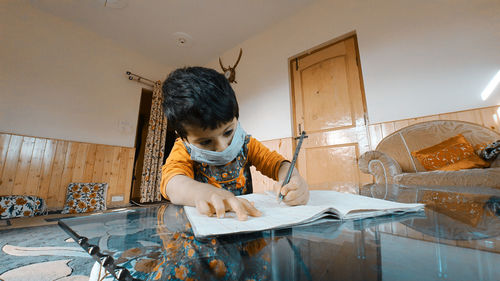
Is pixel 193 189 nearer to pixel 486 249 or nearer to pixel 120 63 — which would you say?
pixel 486 249

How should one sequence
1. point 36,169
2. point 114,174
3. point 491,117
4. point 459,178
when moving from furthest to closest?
point 114,174 → point 36,169 → point 491,117 → point 459,178

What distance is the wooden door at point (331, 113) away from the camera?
2.07 metres

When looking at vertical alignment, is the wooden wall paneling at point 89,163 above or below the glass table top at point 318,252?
above

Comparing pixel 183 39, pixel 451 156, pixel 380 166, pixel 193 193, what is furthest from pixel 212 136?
pixel 183 39

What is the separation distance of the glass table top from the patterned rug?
39 cm

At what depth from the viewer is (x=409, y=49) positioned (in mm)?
1877

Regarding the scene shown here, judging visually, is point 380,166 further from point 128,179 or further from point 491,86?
point 128,179

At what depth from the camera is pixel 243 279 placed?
0.12 metres

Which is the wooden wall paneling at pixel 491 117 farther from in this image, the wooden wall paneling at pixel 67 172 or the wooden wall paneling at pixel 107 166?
the wooden wall paneling at pixel 67 172

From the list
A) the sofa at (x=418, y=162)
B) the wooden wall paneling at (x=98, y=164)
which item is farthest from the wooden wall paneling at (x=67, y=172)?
the sofa at (x=418, y=162)

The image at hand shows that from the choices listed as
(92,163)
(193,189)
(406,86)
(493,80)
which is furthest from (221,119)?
(92,163)

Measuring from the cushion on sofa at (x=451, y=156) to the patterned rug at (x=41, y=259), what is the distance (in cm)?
198

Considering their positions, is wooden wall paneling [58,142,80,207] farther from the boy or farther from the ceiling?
the boy

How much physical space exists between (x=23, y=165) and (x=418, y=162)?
4.18 meters
